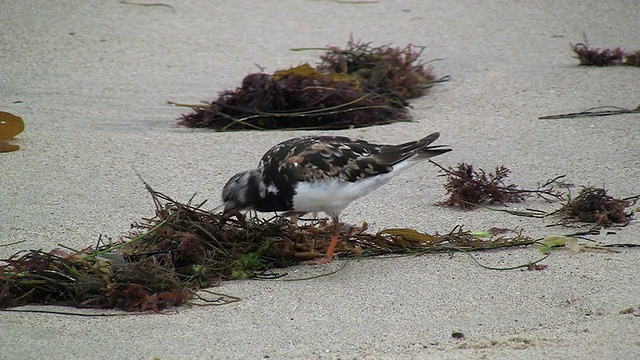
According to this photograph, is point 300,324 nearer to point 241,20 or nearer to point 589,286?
point 589,286

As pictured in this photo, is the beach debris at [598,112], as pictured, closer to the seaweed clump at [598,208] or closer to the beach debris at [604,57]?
the beach debris at [604,57]

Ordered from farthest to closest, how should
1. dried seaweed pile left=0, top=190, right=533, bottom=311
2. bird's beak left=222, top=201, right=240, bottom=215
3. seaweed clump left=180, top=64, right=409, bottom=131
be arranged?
seaweed clump left=180, top=64, right=409, bottom=131 < bird's beak left=222, top=201, right=240, bottom=215 < dried seaweed pile left=0, top=190, right=533, bottom=311

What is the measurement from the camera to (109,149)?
5309mm

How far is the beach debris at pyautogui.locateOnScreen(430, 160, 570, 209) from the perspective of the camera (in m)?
4.69

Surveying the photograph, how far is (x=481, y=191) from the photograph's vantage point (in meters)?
A: 4.70

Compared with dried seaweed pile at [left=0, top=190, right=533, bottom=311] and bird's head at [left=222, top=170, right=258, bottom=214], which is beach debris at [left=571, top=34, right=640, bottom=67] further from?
bird's head at [left=222, top=170, right=258, bottom=214]

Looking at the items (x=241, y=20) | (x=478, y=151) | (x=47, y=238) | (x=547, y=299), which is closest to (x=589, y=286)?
(x=547, y=299)

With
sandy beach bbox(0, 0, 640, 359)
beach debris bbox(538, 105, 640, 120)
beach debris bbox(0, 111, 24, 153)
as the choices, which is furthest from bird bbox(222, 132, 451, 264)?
beach debris bbox(538, 105, 640, 120)

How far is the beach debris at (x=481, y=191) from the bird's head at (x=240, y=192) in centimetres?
118

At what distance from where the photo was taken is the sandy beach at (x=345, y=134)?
127 inches

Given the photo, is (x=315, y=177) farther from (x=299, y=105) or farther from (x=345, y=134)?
(x=299, y=105)

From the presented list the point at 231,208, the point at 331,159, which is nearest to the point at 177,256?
the point at 231,208

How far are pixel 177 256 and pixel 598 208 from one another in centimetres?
207

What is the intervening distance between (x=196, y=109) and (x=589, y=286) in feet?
10.3
